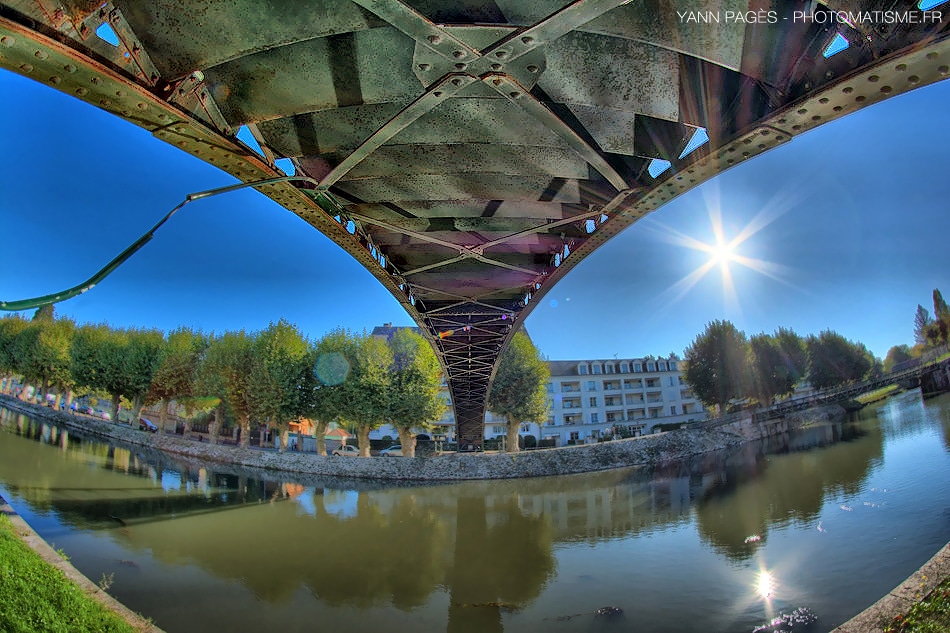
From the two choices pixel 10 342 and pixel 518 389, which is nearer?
pixel 518 389

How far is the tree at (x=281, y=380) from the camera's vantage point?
2888 cm

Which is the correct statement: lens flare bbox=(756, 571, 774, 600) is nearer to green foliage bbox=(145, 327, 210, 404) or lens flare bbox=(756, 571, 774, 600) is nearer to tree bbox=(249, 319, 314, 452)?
tree bbox=(249, 319, 314, 452)

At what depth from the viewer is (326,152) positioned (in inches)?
235

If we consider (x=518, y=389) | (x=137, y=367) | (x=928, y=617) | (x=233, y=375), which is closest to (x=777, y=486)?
(x=928, y=617)

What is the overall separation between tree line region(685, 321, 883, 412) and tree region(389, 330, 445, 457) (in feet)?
81.8

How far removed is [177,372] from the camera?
34.1 meters

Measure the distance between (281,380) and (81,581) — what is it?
70.5 ft

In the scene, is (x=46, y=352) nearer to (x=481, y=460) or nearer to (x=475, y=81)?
(x=481, y=460)

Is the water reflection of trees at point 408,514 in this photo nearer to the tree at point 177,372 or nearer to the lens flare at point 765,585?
the lens flare at point 765,585

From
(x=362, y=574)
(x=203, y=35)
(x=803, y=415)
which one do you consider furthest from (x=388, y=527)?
(x=803, y=415)

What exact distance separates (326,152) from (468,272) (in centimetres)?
609

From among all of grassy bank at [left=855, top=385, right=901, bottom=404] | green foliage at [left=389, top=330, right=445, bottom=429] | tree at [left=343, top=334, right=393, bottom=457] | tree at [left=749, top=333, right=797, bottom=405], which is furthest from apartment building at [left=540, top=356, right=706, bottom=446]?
tree at [left=343, top=334, right=393, bottom=457]

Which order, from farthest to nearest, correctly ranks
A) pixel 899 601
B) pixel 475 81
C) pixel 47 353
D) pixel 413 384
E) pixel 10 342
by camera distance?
pixel 10 342 → pixel 47 353 → pixel 413 384 → pixel 899 601 → pixel 475 81

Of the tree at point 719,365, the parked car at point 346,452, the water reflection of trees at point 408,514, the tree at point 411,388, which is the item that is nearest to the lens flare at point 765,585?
the water reflection of trees at point 408,514
